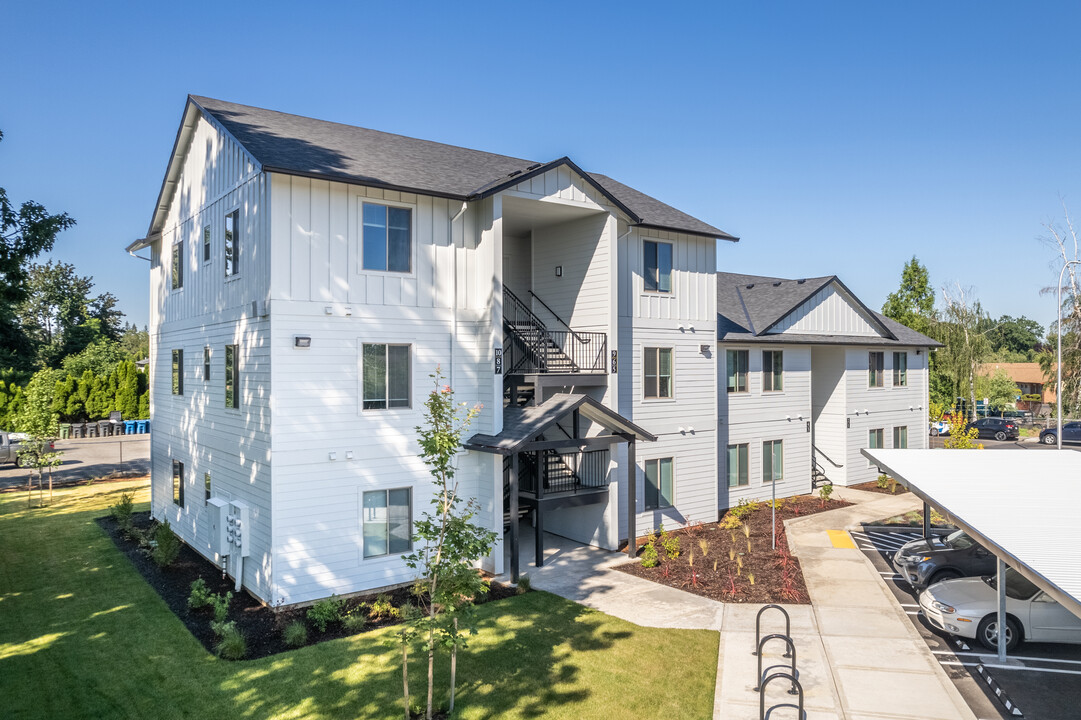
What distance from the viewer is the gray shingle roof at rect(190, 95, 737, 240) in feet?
44.4

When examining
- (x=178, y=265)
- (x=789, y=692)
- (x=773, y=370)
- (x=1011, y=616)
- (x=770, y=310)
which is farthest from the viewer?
(x=770, y=310)

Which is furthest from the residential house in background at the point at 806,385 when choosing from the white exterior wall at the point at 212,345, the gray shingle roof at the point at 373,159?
the white exterior wall at the point at 212,345

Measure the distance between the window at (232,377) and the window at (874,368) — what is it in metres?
24.6

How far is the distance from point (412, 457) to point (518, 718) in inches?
263

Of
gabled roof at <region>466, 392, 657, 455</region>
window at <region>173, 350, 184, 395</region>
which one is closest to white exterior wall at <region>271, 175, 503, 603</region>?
gabled roof at <region>466, 392, 657, 455</region>

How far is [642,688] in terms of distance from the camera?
31.5 ft

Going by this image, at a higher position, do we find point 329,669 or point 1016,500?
point 1016,500

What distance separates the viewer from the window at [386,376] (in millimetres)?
13930

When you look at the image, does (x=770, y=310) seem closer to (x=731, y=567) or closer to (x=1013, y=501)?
(x=731, y=567)

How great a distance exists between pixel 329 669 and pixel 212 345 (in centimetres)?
932

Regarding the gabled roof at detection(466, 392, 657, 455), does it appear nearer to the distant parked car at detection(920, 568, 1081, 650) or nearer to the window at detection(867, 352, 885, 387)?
the distant parked car at detection(920, 568, 1081, 650)

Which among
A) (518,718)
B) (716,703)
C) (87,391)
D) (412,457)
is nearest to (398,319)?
(412,457)

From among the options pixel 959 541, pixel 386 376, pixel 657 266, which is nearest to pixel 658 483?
pixel 657 266

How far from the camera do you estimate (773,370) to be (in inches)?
948
